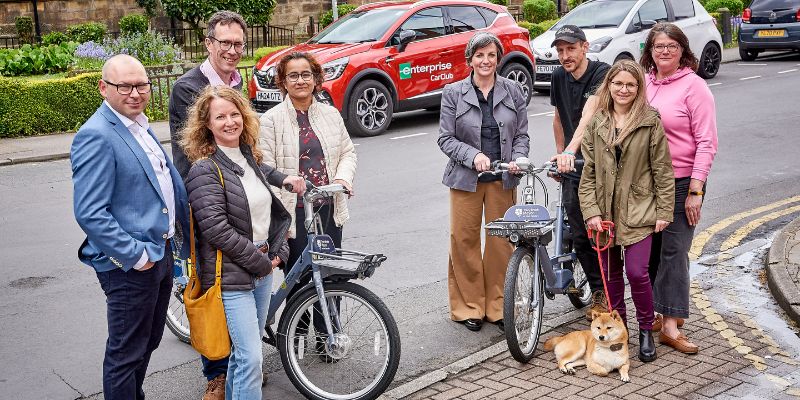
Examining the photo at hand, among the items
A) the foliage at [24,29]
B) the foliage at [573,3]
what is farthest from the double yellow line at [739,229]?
the foliage at [573,3]

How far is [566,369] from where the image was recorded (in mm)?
5379

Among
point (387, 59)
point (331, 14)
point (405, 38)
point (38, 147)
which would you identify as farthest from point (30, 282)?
point (331, 14)

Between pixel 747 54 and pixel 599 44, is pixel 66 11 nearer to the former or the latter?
pixel 599 44

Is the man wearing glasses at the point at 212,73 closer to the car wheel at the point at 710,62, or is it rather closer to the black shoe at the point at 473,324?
the black shoe at the point at 473,324

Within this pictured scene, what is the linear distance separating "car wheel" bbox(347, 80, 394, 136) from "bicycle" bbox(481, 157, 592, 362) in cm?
812

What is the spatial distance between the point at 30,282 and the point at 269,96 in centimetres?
698

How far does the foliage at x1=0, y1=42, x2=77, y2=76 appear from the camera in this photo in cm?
1822

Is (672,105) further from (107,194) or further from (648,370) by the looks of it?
(107,194)

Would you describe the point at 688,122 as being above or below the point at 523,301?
above

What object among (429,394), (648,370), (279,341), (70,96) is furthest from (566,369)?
(70,96)

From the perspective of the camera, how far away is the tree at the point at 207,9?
79.9ft

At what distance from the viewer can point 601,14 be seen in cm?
1817

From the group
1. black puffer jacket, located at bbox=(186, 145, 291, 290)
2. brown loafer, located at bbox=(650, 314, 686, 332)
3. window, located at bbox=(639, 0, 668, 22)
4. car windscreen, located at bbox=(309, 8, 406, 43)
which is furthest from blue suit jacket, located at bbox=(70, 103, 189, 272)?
window, located at bbox=(639, 0, 668, 22)

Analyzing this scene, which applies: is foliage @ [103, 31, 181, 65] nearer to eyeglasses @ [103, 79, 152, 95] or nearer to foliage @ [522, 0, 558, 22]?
foliage @ [522, 0, 558, 22]
